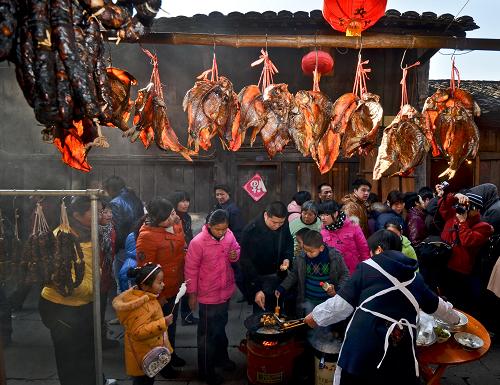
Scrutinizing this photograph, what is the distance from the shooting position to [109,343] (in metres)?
5.65

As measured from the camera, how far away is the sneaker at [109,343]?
562cm

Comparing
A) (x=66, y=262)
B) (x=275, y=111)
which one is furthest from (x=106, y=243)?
(x=275, y=111)

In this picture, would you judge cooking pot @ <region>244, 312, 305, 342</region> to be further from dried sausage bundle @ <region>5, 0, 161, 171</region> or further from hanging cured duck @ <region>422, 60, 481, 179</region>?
dried sausage bundle @ <region>5, 0, 161, 171</region>

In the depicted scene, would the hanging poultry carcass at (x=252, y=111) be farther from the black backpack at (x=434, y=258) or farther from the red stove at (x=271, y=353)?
the black backpack at (x=434, y=258)

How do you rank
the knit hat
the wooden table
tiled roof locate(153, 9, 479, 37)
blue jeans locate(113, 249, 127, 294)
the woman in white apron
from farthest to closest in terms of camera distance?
tiled roof locate(153, 9, 479, 37)
blue jeans locate(113, 249, 127, 294)
the knit hat
the wooden table
the woman in white apron

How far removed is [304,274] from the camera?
15.4 feet

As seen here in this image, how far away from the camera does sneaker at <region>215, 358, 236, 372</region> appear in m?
5.07

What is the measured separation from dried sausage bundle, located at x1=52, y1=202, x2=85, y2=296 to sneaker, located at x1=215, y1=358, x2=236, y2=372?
2.43 meters

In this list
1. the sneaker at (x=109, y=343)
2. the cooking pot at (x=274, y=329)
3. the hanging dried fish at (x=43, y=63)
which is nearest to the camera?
the hanging dried fish at (x=43, y=63)

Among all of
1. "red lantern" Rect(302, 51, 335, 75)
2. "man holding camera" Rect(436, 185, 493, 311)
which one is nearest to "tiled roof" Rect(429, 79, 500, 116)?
"man holding camera" Rect(436, 185, 493, 311)

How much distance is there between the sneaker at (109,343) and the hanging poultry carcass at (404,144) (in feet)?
15.7

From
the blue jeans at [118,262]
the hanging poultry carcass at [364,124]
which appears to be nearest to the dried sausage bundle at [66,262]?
the blue jeans at [118,262]

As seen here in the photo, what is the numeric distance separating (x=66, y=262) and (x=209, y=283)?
1794mm

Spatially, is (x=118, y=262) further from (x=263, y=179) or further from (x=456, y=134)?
(x=456, y=134)
